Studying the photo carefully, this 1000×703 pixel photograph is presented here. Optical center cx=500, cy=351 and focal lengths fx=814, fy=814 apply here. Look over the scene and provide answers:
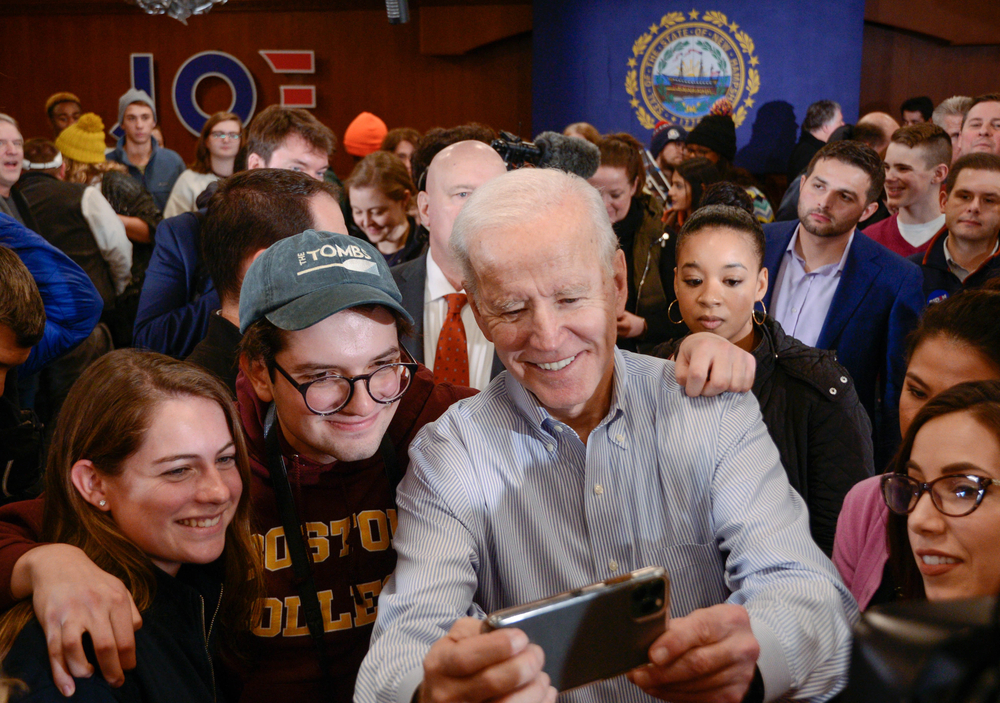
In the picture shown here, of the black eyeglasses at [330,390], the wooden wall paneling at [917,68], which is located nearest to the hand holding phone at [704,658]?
the black eyeglasses at [330,390]

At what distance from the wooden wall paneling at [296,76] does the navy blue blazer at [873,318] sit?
656 centimetres

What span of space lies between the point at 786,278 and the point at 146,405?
2621 mm

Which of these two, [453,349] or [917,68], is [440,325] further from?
[917,68]

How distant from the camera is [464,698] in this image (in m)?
0.93

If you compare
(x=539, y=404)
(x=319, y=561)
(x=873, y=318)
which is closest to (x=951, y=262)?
(x=873, y=318)

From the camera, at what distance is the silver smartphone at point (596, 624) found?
887 mm

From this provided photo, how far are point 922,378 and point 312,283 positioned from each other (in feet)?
4.16

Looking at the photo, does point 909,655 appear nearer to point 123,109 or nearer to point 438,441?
point 438,441

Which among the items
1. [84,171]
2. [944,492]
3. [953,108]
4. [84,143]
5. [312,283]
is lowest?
[944,492]

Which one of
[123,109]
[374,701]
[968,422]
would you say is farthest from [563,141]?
[123,109]

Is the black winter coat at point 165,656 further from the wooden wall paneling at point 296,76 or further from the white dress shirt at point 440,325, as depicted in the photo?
the wooden wall paneling at point 296,76

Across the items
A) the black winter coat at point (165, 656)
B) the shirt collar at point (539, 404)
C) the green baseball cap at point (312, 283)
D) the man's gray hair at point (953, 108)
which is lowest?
the black winter coat at point (165, 656)

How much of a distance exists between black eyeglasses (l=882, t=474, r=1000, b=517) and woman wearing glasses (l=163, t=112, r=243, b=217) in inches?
168

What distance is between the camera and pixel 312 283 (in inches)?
54.3
